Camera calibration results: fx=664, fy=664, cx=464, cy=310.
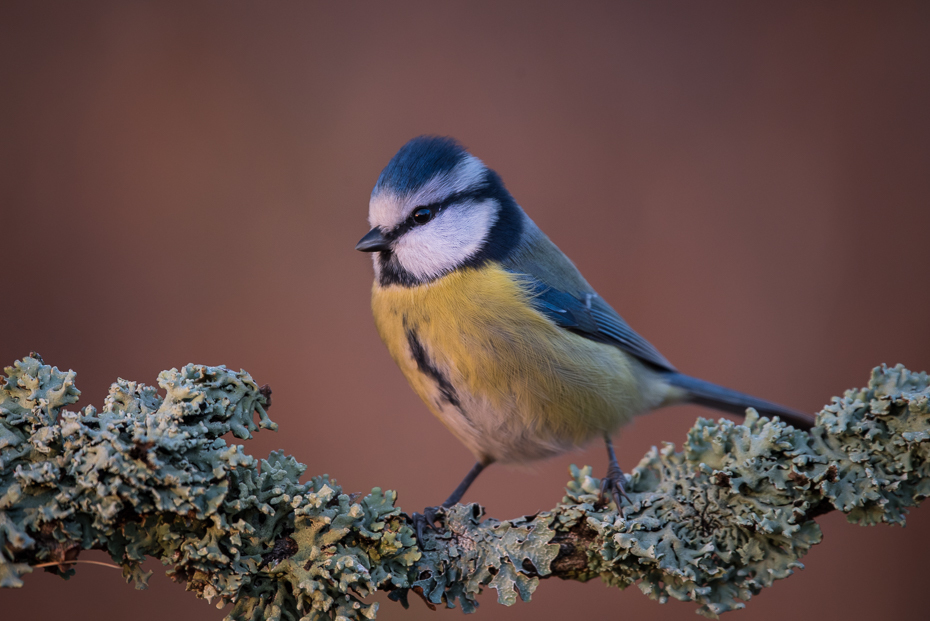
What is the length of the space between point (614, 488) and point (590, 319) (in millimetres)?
327

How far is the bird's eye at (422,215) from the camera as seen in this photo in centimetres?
116

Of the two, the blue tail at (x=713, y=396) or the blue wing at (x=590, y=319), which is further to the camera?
the blue tail at (x=713, y=396)

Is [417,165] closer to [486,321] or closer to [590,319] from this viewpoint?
[486,321]

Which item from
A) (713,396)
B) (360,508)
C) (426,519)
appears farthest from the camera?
(713,396)

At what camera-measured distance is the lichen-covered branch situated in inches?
26.5

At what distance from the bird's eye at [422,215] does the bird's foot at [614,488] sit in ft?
1.73

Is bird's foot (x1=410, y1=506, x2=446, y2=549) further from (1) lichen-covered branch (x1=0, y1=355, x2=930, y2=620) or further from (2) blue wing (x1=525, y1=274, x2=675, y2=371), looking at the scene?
(2) blue wing (x1=525, y1=274, x2=675, y2=371)

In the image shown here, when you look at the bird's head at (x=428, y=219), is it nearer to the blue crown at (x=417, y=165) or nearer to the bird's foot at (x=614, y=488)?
the blue crown at (x=417, y=165)

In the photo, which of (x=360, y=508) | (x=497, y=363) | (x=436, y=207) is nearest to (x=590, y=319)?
(x=497, y=363)

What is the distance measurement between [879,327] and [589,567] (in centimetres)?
132

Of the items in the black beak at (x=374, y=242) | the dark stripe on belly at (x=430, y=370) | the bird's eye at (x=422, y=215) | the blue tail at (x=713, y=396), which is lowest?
the dark stripe on belly at (x=430, y=370)

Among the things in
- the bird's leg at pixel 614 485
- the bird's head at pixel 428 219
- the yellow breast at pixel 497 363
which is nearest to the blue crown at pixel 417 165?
the bird's head at pixel 428 219

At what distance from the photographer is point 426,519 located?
1.01m

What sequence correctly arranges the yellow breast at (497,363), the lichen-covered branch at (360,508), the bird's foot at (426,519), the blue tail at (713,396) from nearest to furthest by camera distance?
the lichen-covered branch at (360,508) → the bird's foot at (426,519) → the yellow breast at (497,363) → the blue tail at (713,396)
